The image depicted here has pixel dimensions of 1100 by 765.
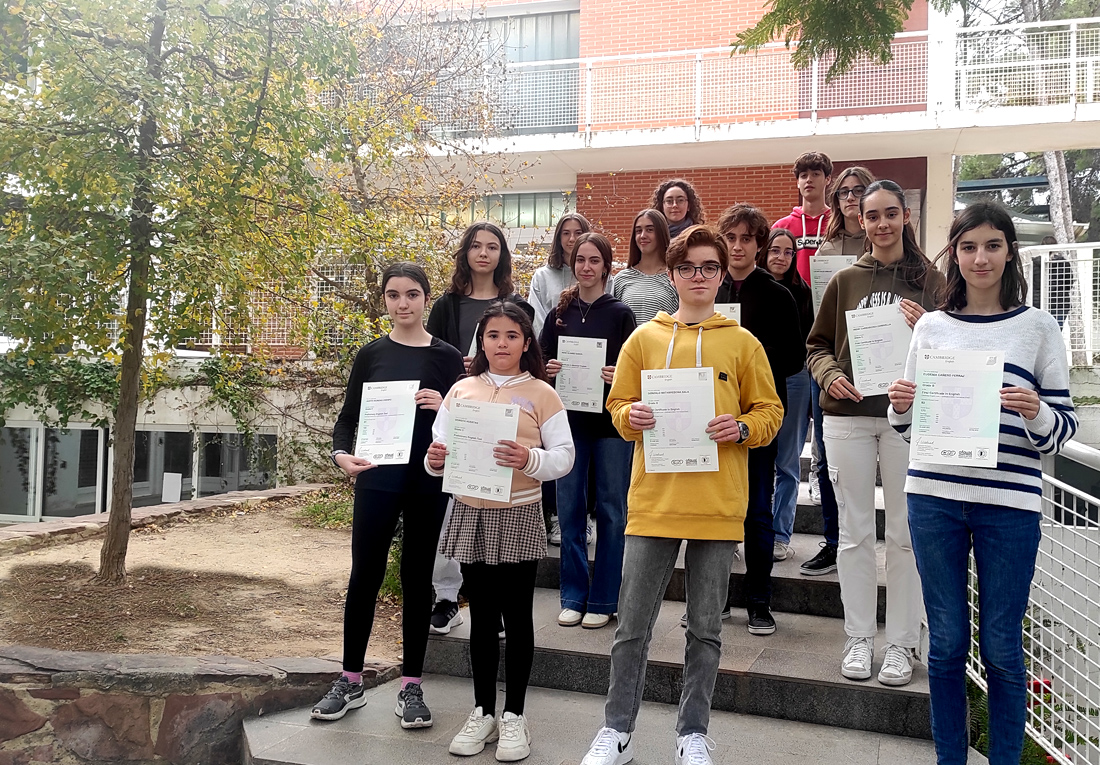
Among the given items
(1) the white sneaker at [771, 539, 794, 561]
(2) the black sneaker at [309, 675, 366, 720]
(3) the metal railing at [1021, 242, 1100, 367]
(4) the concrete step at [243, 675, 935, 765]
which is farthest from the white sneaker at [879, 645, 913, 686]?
(3) the metal railing at [1021, 242, 1100, 367]

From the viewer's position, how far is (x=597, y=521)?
432cm

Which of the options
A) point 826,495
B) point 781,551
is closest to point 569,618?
point 781,551

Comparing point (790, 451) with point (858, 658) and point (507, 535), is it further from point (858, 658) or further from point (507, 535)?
point (507, 535)

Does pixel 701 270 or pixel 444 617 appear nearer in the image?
pixel 701 270

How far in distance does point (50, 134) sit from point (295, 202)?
200 cm

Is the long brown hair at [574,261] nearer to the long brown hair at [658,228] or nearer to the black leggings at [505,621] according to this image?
the long brown hair at [658,228]

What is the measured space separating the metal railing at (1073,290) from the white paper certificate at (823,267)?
18.7ft

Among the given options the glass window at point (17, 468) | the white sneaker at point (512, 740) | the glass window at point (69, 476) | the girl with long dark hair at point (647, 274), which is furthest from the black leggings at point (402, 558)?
the glass window at point (17, 468)

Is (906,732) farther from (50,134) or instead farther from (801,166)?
(50,134)

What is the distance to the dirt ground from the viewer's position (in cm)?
489

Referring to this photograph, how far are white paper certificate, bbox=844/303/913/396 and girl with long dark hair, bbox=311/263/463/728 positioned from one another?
1757 millimetres

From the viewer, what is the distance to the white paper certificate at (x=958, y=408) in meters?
2.79

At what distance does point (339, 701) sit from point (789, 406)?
276 cm

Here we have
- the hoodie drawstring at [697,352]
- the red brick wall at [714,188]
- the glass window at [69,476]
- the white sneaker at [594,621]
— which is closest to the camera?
the hoodie drawstring at [697,352]
